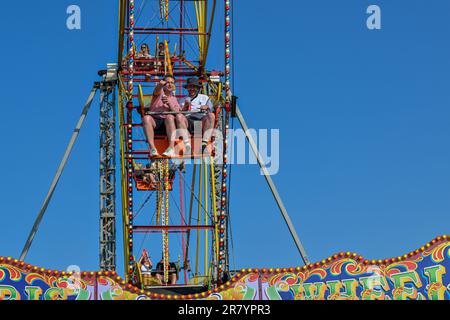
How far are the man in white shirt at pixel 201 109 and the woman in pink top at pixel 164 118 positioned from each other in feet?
0.67

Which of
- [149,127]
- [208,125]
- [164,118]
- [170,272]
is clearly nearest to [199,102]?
[208,125]

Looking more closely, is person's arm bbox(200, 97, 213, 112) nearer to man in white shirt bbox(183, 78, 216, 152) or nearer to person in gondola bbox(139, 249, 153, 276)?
man in white shirt bbox(183, 78, 216, 152)

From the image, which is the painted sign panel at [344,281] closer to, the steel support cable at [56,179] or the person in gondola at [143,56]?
the steel support cable at [56,179]

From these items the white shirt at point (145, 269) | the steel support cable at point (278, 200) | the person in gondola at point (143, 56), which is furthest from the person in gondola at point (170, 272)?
the person in gondola at point (143, 56)

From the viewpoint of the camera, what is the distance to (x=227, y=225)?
22.2m

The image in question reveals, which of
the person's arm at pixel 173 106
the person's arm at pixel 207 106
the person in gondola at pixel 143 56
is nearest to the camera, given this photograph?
the person's arm at pixel 173 106

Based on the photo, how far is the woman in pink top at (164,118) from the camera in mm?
19500

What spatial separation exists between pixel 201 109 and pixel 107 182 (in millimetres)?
8624

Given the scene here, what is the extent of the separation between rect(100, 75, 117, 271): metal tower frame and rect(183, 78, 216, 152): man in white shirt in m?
6.85

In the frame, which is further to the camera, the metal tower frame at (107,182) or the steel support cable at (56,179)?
the metal tower frame at (107,182)

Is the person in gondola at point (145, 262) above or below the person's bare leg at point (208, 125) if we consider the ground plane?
below
